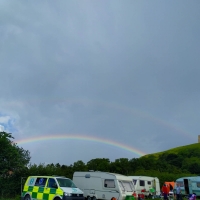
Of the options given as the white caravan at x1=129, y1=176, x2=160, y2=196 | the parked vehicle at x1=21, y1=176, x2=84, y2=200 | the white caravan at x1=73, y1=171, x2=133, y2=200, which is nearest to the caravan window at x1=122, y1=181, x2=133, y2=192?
the white caravan at x1=73, y1=171, x2=133, y2=200

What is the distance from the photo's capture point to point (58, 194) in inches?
689

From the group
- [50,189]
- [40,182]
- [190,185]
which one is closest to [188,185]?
[190,185]

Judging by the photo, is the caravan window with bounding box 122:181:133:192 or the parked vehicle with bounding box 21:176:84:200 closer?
the parked vehicle with bounding box 21:176:84:200

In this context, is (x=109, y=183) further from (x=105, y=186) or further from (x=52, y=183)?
(x=52, y=183)

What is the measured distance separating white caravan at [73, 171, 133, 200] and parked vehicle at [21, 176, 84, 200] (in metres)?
4.26

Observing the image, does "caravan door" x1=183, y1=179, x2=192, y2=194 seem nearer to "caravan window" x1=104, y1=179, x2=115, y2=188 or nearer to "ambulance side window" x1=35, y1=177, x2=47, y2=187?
"caravan window" x1=104, y1=179, x2=115, y2=188

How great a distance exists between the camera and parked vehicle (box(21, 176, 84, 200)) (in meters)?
17.6

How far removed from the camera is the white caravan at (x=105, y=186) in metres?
22.2

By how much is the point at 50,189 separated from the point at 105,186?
5919 millimetres

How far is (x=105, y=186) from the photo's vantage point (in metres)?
22.9

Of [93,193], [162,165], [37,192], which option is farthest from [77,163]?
[37,192]

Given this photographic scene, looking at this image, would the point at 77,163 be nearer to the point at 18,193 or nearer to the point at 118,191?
the point at 18,193

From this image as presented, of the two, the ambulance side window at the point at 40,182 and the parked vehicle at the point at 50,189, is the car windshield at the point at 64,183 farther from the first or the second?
the ambulance side window at the point at 40,182

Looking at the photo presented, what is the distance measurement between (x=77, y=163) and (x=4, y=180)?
33055 millimetres
